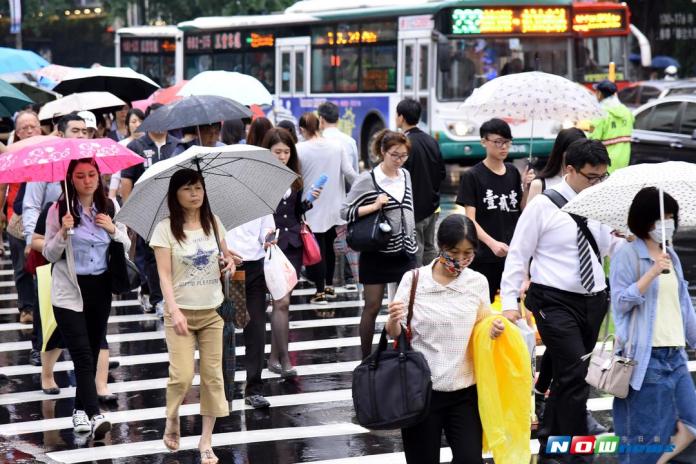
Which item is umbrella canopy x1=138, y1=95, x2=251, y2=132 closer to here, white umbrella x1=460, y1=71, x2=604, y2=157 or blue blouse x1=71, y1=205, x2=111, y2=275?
blue blouse x1=71, y1=205, x2=111, y2=275

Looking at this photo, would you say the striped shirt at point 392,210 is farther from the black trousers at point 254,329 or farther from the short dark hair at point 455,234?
the short dark hair at point 455,234

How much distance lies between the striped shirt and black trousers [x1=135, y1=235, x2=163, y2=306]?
114 inches

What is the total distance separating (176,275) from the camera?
7938 mm

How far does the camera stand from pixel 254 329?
955 centimetres

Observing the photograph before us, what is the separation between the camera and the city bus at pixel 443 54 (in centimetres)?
2325

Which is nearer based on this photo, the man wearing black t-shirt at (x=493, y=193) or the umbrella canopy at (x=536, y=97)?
the man wearing black t-shirt at (x=493, y=193)

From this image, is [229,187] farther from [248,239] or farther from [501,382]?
[501,382]

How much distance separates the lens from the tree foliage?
127 ft

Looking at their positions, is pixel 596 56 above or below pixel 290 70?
above

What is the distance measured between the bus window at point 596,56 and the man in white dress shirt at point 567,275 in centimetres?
1649

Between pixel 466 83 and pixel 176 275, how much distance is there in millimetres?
15908

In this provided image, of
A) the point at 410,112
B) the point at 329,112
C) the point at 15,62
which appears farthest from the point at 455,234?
the point at 15,62

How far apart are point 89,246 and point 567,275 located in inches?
125

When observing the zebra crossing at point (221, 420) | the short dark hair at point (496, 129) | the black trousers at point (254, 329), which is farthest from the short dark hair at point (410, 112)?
the black trousers at point (254, 329)
